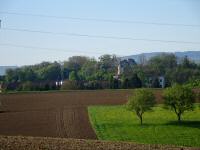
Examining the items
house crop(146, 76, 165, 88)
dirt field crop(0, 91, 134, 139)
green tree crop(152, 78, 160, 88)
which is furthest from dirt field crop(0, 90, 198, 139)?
house crop(146, 76, 165, 88)

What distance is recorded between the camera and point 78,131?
44219 millimetres

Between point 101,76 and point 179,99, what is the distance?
206 feet

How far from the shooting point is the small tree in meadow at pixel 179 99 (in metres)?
52.9

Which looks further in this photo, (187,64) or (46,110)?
(187,64)

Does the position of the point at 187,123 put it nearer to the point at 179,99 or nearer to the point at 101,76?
the point at 179,99

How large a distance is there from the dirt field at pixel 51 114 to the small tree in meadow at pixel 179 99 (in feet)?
33.7

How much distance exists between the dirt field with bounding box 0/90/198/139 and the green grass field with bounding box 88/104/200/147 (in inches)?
64.2

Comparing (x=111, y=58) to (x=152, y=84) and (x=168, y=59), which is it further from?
(x=152, y=84)

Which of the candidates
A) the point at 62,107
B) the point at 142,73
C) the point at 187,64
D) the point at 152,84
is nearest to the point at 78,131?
the point at 62,107

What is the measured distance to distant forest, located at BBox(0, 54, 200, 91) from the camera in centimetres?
9888

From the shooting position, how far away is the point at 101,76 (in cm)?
11519

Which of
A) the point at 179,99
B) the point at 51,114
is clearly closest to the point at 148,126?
the point at 179,99

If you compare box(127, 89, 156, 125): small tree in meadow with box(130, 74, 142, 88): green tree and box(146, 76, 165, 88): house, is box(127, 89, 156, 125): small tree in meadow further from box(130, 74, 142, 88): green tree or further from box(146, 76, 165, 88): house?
box(146, 76, 165, 88): house

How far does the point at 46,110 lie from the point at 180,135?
23405 millimetres
